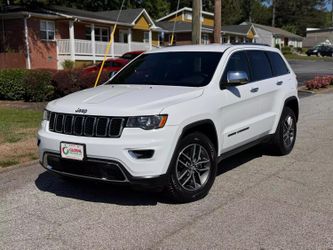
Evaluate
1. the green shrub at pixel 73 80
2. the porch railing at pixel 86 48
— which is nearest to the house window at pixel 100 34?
the porch railing at pixel 86 48

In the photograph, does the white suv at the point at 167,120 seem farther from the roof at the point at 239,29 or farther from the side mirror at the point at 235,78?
the roof at the point at 239,29

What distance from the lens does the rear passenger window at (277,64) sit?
23.6 ft

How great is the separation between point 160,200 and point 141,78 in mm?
1720

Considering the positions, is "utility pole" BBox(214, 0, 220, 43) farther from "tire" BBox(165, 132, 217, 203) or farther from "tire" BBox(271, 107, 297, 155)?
"tire" BBox(165, 132, 217, 203)

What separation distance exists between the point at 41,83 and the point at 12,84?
1.34 m

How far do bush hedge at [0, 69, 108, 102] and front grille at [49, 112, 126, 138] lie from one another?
8.81 meters

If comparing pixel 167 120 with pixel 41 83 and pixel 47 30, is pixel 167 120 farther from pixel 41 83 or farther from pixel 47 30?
pixel 47 30

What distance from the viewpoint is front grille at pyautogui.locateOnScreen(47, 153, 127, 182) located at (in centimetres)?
473

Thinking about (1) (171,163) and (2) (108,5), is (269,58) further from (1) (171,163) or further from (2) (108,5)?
(2) (108,5)

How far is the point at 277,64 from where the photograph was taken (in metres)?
7.36

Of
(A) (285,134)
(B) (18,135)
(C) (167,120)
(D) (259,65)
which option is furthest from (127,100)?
(B) (18,135)

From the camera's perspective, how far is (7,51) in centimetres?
2978

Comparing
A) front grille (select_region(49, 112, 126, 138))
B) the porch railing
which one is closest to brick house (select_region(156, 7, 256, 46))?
the porch railing

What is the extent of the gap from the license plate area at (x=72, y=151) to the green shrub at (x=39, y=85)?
990 centimetres
